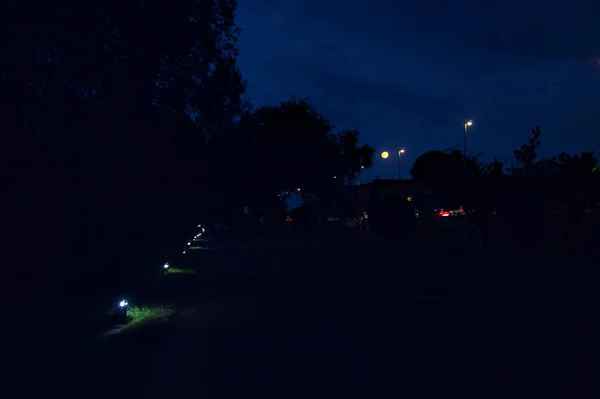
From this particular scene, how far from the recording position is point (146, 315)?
16406 millimetres

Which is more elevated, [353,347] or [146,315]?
[146,315]

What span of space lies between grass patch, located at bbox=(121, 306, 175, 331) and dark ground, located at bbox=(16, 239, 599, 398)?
411 millimetres

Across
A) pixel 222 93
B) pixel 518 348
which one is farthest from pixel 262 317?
pixel 222 93

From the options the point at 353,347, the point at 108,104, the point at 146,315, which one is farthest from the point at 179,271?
the point at 353,347

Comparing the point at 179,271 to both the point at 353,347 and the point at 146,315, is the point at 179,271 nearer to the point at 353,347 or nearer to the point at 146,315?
the point at 146,315

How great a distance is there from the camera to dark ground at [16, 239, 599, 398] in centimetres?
897

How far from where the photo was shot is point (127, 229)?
1933 cm

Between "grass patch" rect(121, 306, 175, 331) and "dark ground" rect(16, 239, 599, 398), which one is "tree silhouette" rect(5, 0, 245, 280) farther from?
"dark ground" rect(16, 239, 599, 398)

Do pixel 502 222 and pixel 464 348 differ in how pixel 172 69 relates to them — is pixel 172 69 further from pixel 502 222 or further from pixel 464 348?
pixel 502 222

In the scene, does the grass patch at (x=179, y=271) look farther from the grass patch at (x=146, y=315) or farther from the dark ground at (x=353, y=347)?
the grass patch at (x=146, y=315)

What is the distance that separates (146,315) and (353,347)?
6.26 m

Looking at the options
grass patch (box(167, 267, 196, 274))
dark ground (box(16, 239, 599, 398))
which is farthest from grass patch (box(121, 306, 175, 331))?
grass patch (box(167, 267, 196, 274))

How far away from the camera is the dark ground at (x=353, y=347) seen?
29.4ft

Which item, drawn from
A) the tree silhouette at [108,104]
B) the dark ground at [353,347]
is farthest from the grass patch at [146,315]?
the tree silhouette at [108,104]
